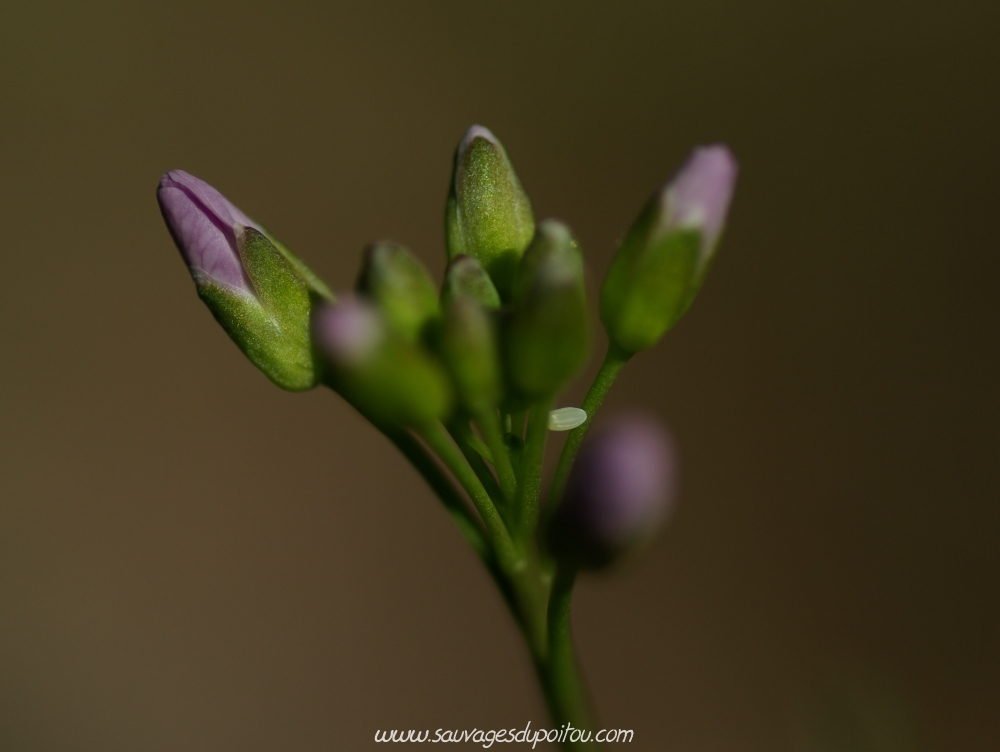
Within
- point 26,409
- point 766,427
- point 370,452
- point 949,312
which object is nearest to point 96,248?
point 26,409

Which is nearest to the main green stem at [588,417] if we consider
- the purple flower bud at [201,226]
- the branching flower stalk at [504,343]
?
the branching flower stalk at [504,343]

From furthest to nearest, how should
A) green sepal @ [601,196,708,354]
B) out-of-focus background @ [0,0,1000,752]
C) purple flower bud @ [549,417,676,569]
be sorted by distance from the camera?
out-of-focus background @ [0,0,1000,752]
green sepal @ [601,196,708,354]
purple flower bud @ [549,417,676,569]

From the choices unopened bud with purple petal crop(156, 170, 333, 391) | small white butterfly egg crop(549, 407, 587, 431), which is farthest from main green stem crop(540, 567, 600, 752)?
unopened bud with purple petal crop(156, 170, 333, 391)

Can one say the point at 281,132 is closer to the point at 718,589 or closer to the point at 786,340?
the point at 786,340

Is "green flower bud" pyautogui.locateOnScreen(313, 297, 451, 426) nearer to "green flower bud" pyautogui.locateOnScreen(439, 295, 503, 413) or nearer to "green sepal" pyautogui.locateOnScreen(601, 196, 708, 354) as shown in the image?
"green flower bud" pyautogui.locateOnScreen(439, 295, 503, 413)

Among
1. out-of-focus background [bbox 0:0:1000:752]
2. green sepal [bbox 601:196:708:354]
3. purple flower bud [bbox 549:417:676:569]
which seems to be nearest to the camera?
purple flower bud [bbox 549:417:676:569]

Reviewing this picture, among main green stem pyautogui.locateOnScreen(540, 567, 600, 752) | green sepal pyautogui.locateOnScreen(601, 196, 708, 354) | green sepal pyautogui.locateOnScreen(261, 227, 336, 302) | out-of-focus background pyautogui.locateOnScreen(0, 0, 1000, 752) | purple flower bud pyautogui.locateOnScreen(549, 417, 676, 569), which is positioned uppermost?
out-of-focus background pyautogui.locateOnScreen(0, 0, 1000, 752)

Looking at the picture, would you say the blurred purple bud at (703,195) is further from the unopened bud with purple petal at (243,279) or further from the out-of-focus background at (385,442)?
the out-of-focus background at (385,442)
